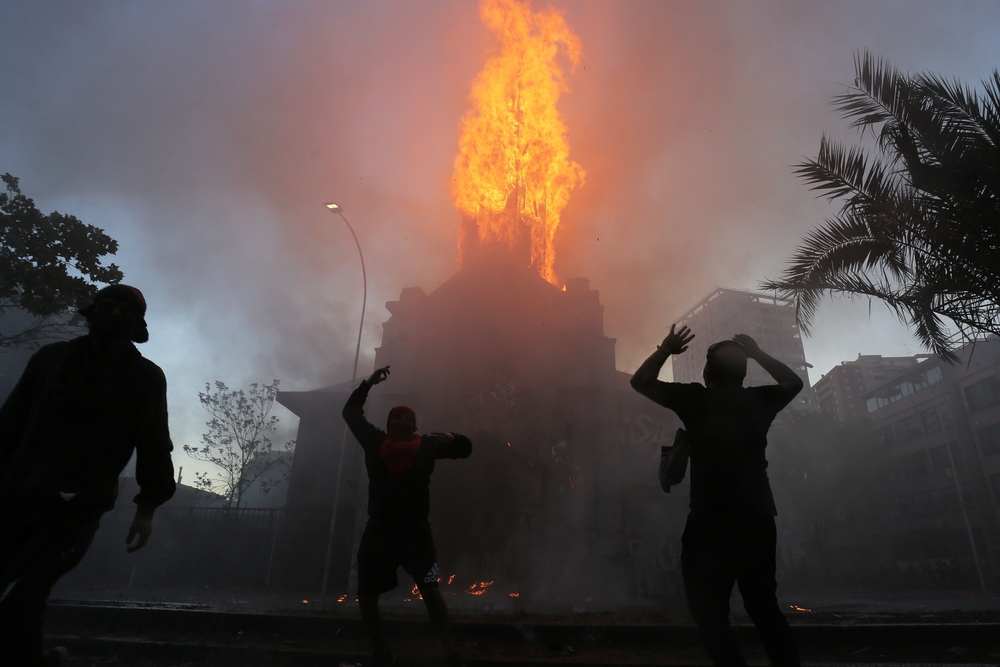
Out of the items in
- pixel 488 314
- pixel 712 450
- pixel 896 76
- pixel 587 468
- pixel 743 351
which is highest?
pixel 488 314

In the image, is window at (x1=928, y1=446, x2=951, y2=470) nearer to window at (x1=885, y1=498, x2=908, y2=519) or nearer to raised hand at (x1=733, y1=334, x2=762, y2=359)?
window at (x1=885, y1=498, x2=908, y2=519)

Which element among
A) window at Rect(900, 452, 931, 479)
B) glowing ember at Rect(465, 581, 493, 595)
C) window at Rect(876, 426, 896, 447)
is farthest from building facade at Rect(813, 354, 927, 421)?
glowing ember at Rect(465, 581, 493, 595)

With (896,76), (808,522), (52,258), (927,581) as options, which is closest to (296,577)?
(52,258)

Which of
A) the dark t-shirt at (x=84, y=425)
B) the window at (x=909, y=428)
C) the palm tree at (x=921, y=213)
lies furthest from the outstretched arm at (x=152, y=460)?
the window at (x=909, y=428)

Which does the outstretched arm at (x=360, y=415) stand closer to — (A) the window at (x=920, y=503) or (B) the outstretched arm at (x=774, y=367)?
(B) the outstretched arm at (x=774, y=367)

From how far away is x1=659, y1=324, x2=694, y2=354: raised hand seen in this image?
2.82 meters

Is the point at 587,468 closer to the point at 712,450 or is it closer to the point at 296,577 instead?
the point at 296,577

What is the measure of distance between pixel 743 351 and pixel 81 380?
10.4 ft

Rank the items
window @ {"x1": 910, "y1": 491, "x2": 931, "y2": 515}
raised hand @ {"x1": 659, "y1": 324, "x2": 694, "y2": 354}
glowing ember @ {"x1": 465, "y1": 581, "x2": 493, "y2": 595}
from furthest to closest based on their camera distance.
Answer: window @ {"x1": 910, "y1": 491, "x2": 931, "y2": 515} → glowing ember @ {"x1": 465, "y1": 581, "x2": 493, "y2": 595} → raised hand @ {"x1": 659, "y1": 324, "x2": 694, "y2": 354}

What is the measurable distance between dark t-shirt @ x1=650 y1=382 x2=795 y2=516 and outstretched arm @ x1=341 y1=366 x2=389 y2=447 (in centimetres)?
204

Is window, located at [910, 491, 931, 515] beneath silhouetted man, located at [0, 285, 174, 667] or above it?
above

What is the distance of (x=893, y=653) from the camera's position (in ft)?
12.6

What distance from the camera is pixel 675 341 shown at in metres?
2.87

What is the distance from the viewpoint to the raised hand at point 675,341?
→ 2.82m
